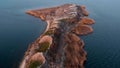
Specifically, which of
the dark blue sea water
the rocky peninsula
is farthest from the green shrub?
the dark blue sea water

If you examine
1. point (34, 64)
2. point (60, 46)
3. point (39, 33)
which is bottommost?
point (39, 33)

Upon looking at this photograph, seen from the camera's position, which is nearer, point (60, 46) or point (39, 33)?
point (60, 46)

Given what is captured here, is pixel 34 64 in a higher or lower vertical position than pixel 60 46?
higher

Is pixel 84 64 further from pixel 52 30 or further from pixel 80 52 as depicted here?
pixel 52 30

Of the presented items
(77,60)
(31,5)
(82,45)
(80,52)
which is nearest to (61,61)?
(77,60)

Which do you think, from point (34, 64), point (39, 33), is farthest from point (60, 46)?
point (39, 33)

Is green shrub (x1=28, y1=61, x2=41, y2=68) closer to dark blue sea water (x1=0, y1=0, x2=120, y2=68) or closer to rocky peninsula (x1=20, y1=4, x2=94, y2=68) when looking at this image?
rocky peninsula (x1=20, y1=4, x2=94, y2=68)

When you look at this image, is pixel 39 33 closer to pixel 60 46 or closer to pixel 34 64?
pixel 60 46

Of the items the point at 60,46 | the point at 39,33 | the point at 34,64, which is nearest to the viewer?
the point at 34,64
